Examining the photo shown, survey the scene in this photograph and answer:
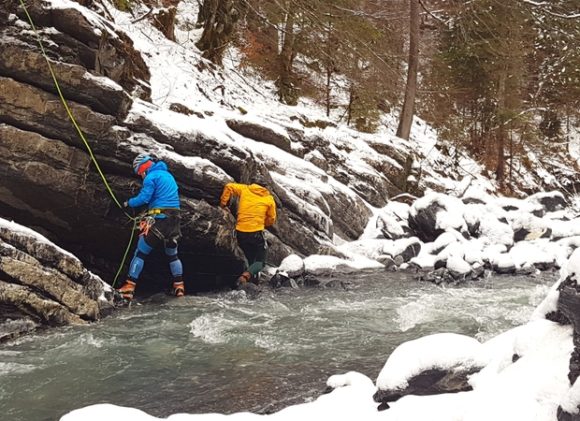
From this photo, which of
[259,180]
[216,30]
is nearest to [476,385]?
[259,180]

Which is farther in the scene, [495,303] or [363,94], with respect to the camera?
[363,94]

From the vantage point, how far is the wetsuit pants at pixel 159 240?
325 inches

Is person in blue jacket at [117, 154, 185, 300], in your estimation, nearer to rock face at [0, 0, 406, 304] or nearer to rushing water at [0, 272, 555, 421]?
rock face at [0, 0, 406, 304]

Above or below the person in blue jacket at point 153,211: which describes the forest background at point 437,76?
above

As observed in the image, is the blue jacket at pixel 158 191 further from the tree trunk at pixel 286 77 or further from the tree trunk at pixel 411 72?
the tree trunk at pixel 411 72

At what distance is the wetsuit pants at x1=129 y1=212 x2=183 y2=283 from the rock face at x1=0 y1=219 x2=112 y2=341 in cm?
106

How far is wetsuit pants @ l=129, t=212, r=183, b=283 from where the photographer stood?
8260mm

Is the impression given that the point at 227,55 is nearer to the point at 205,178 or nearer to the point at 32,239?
the point at 205,178

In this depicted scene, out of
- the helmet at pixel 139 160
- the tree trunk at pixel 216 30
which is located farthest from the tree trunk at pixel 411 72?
the helmet at pixel 139 160

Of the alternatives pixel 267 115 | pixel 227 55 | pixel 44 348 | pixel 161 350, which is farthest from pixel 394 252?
pixel 227 55

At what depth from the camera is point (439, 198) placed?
45.2 ft

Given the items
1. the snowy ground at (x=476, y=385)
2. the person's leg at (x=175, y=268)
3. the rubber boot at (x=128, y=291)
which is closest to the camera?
the snowy ground at (x=476, y=385)

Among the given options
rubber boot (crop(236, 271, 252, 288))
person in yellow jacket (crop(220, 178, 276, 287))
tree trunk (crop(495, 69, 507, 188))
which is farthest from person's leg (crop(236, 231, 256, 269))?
tree trunk (crop(495, 69, 507, 188))

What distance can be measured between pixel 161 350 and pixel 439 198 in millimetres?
9690
